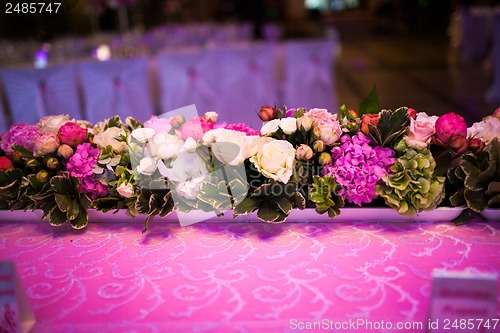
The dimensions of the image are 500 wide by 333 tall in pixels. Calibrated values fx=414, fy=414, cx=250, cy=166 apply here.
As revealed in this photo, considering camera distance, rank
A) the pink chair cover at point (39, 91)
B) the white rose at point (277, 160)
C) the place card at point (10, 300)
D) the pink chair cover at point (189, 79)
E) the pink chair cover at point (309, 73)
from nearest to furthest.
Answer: the place card at point (10, 300) → the white rose at point (277, 160) → the pink chair cover at point (39, 91) → the pink chair cover at point (189, 79) → the pink chair cover at point (309, 73)

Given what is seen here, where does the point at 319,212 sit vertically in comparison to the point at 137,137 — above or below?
below

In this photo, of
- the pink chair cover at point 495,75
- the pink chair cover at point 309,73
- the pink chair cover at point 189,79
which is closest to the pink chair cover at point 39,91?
the pink chair cover at point 189,79

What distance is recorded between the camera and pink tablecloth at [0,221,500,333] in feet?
2.83

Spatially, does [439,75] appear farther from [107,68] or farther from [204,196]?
[204,196]

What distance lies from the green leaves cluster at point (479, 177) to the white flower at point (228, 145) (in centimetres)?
56

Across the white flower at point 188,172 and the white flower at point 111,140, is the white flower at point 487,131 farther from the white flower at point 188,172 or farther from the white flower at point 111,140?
the white flower at point 111,140

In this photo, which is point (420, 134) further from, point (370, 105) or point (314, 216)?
point (314, 216)

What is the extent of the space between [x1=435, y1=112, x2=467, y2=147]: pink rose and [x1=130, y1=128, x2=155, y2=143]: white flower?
77 centimetres

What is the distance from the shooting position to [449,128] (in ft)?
3.48

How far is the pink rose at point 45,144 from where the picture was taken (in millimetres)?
A: 1163

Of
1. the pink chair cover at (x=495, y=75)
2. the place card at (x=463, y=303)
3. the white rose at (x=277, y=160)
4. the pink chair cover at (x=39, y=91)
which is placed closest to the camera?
the place card at (x=463, y=303)

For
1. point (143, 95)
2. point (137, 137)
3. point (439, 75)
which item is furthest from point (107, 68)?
point (439, 75)

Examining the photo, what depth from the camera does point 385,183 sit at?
1.10 metres

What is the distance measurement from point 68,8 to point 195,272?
880 mm
